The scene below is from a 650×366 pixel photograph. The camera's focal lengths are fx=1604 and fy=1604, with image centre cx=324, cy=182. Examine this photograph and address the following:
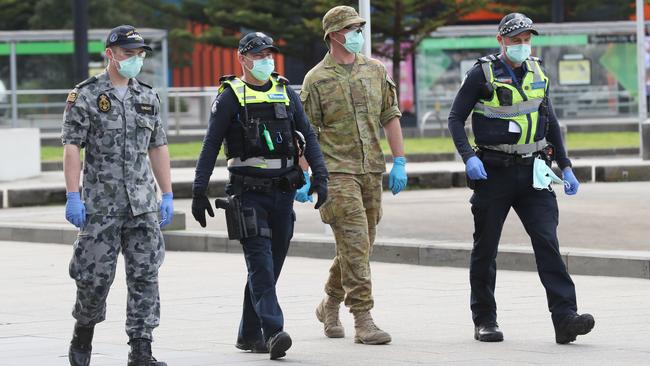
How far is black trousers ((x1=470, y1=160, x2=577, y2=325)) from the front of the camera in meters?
8.73

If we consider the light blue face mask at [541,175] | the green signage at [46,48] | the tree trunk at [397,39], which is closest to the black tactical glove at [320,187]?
the light blue face mask at [541,175]

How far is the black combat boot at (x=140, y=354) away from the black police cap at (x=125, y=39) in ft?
4.67

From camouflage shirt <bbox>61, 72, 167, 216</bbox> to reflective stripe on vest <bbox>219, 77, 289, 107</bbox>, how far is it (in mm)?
800

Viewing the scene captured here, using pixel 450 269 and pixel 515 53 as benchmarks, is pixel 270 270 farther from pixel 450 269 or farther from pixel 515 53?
pixel 450 269

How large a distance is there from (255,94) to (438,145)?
21.8 meters

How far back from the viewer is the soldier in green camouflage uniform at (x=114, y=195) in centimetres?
766

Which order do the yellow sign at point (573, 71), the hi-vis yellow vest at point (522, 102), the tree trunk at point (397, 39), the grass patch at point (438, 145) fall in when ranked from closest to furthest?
the hi-vis yellow vest at point (522, 102) < the grass patch at point (438, 145) < the yellow sign at point (573, 71) < the tree trunk at point (397, 39)

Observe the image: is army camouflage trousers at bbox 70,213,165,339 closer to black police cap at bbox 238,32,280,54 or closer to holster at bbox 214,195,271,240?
holster at bbox 214,195,271,240

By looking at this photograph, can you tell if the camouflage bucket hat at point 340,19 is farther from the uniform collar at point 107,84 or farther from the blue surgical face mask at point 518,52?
the uniform collar at point 107,84

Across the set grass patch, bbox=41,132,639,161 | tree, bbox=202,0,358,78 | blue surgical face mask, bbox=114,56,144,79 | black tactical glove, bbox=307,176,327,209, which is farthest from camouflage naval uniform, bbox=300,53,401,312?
tree, bbox=202,0,358,78

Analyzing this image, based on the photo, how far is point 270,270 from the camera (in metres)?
8.34

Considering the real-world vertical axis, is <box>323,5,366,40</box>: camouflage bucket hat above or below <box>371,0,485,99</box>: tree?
below

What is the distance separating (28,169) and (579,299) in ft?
49.4

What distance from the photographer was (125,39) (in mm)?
7789
